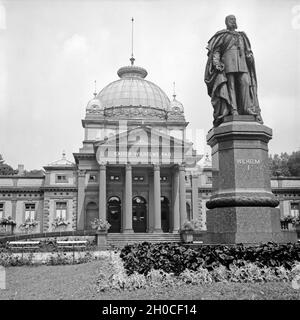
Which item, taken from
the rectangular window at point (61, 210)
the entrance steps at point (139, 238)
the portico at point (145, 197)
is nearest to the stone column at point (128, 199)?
the portico at point (145, 197)

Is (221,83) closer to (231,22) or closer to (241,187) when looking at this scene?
(231,22)

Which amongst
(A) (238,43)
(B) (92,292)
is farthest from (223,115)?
(B) (92,292)

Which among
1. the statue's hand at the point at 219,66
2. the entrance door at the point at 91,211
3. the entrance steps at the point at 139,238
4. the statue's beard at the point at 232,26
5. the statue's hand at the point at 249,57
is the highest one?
the statue's beard at the point at 232,26

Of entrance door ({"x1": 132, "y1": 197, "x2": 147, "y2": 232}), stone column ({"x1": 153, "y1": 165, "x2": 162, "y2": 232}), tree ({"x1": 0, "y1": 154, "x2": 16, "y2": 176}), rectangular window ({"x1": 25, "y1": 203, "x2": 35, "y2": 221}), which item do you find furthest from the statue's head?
tree ({"x1": 0, "y1": 154, "x2": 16, "y2": 176})

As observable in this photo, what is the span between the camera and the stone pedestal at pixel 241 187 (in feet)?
32.2

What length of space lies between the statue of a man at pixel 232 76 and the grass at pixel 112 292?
4.87 meters

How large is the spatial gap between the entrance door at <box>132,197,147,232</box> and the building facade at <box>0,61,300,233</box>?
13cm

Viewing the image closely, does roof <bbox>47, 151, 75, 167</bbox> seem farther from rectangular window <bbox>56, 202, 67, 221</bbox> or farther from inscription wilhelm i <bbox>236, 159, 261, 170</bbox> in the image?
inscription wilhelm i <bbox>236, 159, 261, 170</bbox>

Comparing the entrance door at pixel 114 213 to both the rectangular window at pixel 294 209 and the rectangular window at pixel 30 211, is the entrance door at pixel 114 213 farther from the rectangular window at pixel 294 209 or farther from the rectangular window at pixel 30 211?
the rectangular window at pixel 294 209

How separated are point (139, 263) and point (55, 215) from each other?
46.1 metres

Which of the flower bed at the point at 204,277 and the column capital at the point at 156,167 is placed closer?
the flower bed at the point at 204,277

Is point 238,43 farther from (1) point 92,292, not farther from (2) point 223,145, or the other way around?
(1) point 92,292

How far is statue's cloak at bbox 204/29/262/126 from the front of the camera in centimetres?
1106
